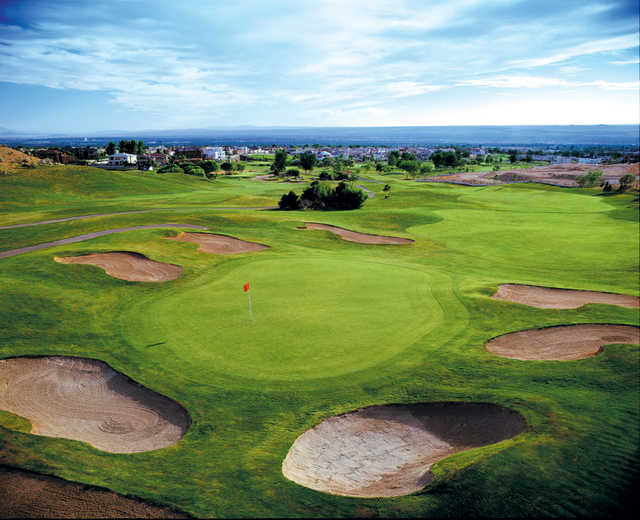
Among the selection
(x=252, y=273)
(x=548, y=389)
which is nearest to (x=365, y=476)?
(x=548, y=389)

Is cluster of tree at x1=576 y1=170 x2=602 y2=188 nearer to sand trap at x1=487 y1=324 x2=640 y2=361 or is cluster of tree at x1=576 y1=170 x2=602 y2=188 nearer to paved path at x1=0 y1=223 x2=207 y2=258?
sand trap at x1=487 y1=324 x2=640 y2=361

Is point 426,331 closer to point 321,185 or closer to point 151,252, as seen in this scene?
point 151,252

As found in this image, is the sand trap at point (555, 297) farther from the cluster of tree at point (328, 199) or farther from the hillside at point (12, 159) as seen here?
the hillside at point (12, 159)

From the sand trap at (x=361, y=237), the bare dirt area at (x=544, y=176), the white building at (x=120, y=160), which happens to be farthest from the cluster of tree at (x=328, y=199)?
the white building at (x=120, y=160)

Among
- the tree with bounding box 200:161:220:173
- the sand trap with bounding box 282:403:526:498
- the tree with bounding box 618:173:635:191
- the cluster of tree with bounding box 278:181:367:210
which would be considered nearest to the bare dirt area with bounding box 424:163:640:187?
the tree with bounding box 618:173:635:191

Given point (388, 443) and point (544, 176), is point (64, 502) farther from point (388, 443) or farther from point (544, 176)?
point (544, 176)
